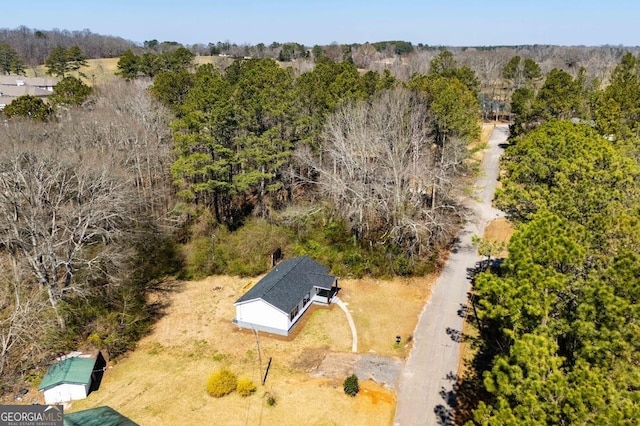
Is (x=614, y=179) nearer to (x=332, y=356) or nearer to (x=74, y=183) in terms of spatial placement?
(x=332, y=356)

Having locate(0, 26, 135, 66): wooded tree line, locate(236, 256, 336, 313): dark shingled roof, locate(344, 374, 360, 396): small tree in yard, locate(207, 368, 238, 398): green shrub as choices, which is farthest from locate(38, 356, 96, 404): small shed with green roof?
locate(0, 26, 135, 66): wooded tree line

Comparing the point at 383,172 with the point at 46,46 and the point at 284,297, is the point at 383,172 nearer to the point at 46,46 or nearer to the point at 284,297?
the point at 284,297

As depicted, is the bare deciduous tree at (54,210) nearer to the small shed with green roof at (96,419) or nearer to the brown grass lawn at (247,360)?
the brown grass lawn at (247,360)

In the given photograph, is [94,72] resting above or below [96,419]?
above

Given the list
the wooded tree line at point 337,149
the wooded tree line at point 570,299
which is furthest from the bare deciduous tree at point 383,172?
the wooded tree line at point 570,299

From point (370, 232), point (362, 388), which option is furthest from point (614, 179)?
point (370, 232)

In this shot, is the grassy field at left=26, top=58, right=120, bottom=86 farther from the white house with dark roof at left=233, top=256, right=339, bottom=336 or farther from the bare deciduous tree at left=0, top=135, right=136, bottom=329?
the white house with dark roof at left=233, top=256, right=339, bottom=336

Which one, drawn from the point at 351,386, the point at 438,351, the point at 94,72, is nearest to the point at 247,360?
the point at 351,386
